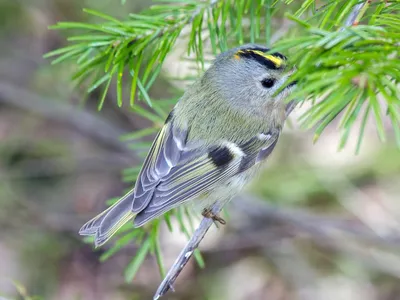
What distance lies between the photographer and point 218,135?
1.57 m

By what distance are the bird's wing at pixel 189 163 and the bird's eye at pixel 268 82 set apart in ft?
0.45

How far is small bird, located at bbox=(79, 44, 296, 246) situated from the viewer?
1.50m

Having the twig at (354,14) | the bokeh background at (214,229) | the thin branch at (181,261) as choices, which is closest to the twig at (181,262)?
the thin branch at (181,261)

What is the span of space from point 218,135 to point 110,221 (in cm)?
36

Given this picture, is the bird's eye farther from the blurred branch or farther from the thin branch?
the blurred branch

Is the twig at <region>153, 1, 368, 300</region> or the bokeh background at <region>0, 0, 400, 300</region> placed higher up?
the twig at <region>153, 1, 368, 300</region>

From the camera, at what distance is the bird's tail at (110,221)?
139 centimetres

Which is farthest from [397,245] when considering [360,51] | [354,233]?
[360,51]

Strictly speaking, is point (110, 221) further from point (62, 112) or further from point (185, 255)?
point (62, 112)

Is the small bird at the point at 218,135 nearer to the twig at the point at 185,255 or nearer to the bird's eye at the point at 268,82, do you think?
the bird's eye at the point at 268,82

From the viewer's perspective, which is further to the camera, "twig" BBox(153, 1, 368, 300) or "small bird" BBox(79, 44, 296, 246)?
"small bird" BBox(79, 44, 296, 246)

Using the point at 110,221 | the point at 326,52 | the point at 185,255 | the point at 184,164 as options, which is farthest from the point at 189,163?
the point at 326,52

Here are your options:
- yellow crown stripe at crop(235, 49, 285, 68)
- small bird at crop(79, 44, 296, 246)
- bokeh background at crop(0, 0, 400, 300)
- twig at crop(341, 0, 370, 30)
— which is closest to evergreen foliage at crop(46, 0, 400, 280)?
twig at crop(341, 0, 370, 30)

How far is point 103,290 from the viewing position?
274 centimetres
